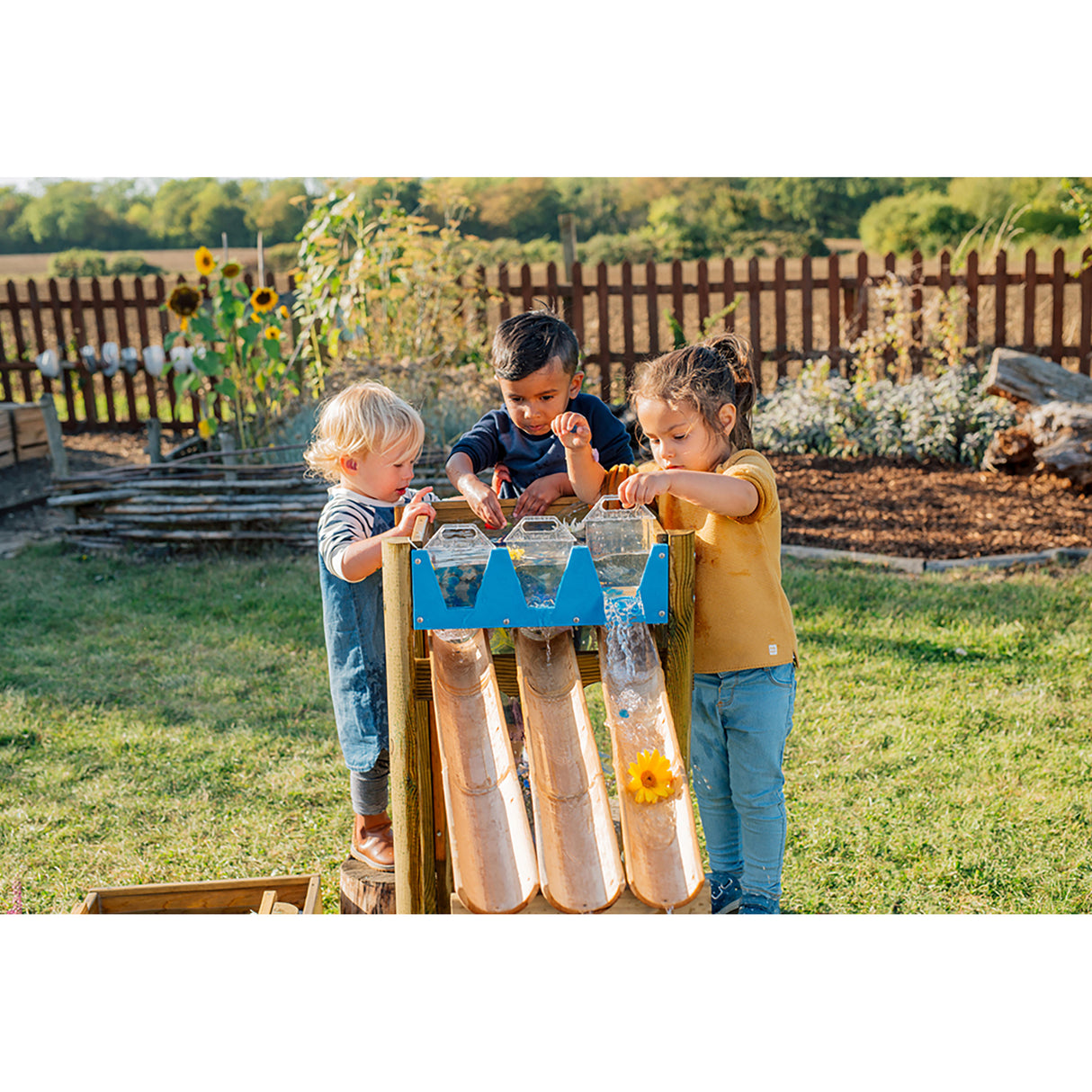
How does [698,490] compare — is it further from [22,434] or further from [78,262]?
[78,262]

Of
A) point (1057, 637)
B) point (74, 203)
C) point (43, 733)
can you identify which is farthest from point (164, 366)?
point (74, 203)

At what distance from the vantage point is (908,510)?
674 cm

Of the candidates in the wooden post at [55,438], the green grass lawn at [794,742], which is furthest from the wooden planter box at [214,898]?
the wooden post at [55,438]

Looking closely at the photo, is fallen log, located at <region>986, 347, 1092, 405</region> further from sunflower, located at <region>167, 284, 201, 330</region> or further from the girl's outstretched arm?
the girl's outstretched arm

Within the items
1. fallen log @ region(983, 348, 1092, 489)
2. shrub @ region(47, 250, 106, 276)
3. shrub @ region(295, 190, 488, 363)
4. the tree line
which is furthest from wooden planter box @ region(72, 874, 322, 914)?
shrub @ region(47, 250, 106, 276)

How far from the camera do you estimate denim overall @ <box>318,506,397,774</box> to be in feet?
8.05

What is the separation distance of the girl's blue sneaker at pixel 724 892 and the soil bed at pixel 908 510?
396 centimetres

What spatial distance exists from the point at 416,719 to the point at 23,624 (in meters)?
4.10

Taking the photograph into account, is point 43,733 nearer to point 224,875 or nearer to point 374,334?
point 224,875

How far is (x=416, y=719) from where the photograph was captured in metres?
2.03

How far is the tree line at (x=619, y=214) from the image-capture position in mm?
24703

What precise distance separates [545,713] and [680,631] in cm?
32

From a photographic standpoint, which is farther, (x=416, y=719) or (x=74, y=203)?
(x=74, y=203)

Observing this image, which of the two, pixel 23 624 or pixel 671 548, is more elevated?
pixel 671 548
